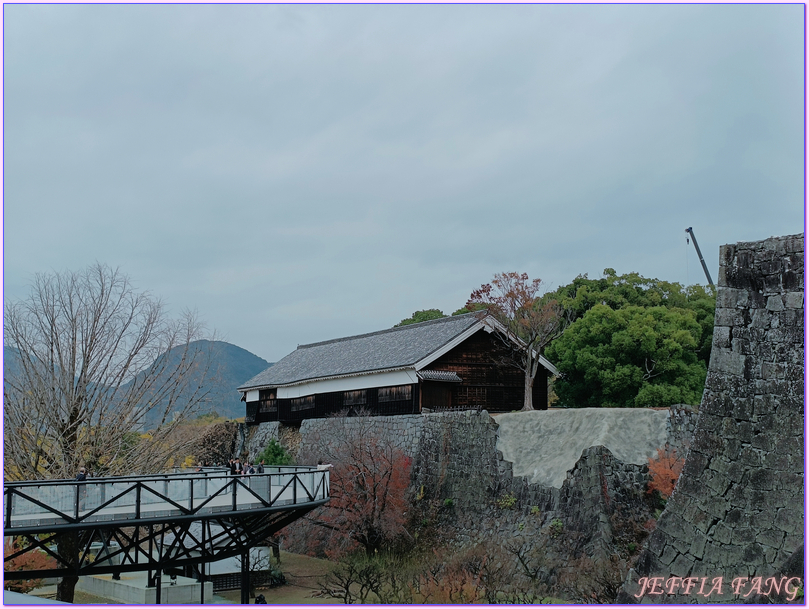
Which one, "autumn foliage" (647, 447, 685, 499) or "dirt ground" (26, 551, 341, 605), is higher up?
"autumn foliage" (647, 447, 685, 499)

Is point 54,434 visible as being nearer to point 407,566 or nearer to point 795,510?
point 407,566

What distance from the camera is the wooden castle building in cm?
2564

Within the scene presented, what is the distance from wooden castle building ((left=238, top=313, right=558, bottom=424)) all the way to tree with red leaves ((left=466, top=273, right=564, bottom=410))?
569 mm

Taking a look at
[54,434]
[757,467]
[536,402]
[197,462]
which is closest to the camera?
[757,467]

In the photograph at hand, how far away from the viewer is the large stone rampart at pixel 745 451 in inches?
356

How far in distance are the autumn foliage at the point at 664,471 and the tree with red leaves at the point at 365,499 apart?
7869 mm

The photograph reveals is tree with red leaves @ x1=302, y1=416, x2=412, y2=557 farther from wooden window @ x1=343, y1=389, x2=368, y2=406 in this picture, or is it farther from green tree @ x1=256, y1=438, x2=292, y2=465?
green tree @ x1=256, y1=438, x2=292, y2=465

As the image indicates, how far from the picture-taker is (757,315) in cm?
967

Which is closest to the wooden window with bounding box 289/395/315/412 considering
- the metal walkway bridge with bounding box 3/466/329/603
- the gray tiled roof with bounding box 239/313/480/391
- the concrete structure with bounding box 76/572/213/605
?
the gray tiled roof with bounding box 239/313/480/391

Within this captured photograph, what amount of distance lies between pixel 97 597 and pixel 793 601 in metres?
17.2

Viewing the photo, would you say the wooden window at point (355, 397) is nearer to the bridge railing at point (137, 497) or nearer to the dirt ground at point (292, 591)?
the dirt ground at point (292, 591)

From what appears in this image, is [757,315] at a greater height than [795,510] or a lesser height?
greater

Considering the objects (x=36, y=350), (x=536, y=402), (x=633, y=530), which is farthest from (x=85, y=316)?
(x=536, y=402)

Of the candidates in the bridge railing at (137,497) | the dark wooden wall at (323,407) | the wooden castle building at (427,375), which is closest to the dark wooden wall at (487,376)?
the wooden castle building at (427,375)
